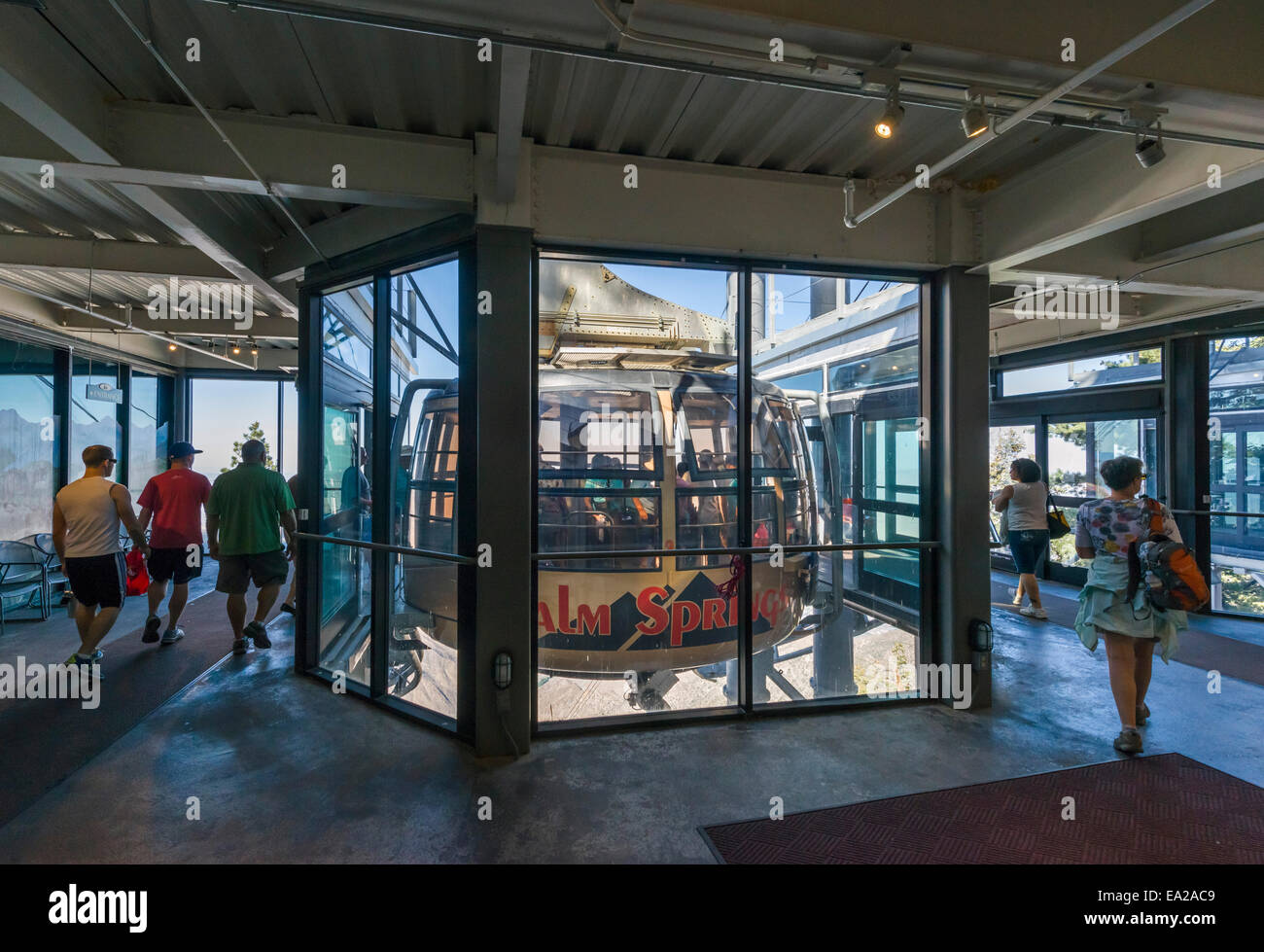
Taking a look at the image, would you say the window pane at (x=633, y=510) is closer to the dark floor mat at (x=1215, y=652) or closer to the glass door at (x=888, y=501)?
the glass door at (x=888, y=501)

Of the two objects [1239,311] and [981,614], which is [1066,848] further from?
[1239,311]

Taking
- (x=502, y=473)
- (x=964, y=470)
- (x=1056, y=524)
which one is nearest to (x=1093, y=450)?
(x=1056, y=524)

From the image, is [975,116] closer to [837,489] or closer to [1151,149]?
[1151,149]

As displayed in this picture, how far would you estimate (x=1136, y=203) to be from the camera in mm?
2910

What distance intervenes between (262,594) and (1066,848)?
560cm

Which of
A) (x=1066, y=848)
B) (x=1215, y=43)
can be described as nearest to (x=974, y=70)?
(x=1215, y=43)

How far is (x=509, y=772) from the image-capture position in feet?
9.86

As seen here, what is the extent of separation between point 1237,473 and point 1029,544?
2274 millimetres

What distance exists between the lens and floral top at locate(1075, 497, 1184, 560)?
317cm

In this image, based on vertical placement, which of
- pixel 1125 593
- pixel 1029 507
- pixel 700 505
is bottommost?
pixel 1125 593

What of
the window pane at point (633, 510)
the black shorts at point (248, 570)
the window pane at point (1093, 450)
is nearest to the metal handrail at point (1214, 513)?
the window pane at point (1093, 450)

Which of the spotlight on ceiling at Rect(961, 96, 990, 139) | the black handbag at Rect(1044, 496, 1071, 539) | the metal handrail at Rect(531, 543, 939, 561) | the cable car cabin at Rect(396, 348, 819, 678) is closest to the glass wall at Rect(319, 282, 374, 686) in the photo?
the cable car cabin at Rect(396, 348, 819, 678)

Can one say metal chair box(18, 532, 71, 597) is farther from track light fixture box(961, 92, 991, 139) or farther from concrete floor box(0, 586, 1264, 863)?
track light fixture box(961, 92, 991, 139)

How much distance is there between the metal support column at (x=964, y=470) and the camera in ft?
12.5
